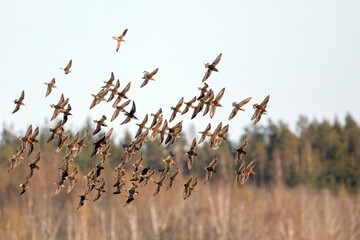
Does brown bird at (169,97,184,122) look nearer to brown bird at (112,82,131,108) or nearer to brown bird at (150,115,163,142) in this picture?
brown bird at (150,115,163,142)

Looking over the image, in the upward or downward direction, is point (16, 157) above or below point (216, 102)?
below

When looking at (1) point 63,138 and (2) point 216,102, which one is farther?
(1) point 63,138

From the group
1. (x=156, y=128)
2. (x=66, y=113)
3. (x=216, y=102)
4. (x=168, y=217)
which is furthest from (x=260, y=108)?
(x=168, y=217)

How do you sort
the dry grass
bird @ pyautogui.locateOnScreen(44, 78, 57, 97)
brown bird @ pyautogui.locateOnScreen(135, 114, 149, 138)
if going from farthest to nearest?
1. the dry grass
2. bird @ pyautogui.locateOnScreen(44, 78, 57, 97)
3. brown bird @ pyautogui.locateOnScreen(135, 114, 149, 138)

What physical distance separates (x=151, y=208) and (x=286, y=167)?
4234cm

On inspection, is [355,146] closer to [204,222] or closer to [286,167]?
[286,167]

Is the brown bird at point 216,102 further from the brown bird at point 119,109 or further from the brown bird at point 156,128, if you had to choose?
the brown bird at point 119,109

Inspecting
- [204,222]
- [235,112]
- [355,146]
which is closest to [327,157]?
[355,146]

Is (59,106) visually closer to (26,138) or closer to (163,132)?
(26,138)

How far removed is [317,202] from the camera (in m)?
88.4

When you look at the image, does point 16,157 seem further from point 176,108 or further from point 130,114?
point 176,108

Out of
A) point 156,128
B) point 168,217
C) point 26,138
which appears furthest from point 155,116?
point 168,217

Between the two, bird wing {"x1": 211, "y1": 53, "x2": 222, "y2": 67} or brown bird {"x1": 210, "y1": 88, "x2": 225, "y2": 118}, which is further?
bird wing {"x1": 211, "y1": 53, "x2": 222, "y2": 67}

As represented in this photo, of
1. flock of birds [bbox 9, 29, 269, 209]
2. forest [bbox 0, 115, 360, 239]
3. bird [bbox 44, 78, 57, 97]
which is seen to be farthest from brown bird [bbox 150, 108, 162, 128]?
forest [bbox 0, 115, 360, 239]
